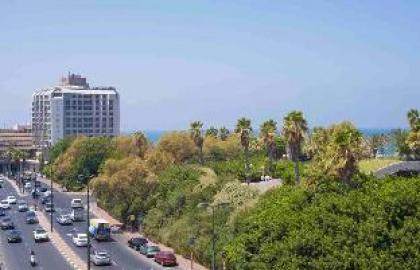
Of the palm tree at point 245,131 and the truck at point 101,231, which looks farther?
the palm tree at point 245,131

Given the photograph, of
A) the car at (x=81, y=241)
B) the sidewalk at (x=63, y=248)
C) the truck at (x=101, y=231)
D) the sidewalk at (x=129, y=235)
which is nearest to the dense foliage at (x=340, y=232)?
the sidewalk at (x=129, y=235)

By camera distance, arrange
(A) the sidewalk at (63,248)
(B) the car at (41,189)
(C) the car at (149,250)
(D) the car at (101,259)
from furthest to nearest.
Result: (B) the car at (41,189)
(C) the car at (149,250)
(A) the sidewalk at (63,248)
(D) the car at (101,259)

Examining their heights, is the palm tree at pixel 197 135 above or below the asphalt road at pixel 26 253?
above

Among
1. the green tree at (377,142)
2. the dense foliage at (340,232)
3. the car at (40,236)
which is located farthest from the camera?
the green tree at (377,142)

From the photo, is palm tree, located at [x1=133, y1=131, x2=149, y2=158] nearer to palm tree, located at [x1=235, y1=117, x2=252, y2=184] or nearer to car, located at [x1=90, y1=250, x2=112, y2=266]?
palm tree, located at [x1=235, y1=117, x2=252, y2=184]

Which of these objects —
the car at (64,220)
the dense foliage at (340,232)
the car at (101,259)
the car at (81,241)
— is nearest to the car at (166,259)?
the car at (101,259)

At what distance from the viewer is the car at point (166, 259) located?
56.7 m

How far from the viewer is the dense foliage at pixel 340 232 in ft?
125

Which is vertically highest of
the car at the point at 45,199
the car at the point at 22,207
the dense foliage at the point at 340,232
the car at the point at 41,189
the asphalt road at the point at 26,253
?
the dense foliage at the point at 340,232

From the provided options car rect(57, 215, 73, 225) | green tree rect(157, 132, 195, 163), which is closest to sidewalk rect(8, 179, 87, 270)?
car rect(57, 215, 73, 225)

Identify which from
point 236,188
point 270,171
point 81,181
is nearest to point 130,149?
point 81,181

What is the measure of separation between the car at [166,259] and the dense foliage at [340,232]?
1107 centimetres

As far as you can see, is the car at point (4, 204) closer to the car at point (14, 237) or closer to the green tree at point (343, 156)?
the car at point (14, 237)

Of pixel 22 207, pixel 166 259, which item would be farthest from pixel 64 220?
pixel 166 259
